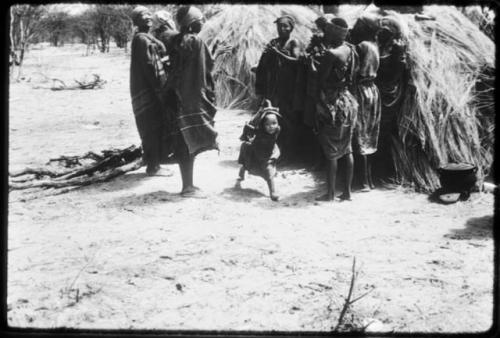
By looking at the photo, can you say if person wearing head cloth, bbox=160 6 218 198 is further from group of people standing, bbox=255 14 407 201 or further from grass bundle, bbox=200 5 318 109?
grass bundle, bbox=200 5 318 109

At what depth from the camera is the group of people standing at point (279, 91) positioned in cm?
540

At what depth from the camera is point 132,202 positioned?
557 cm

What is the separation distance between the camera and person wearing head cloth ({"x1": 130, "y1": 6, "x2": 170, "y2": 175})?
618 cm

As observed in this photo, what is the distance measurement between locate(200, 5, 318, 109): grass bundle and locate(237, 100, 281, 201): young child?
18.8 ft

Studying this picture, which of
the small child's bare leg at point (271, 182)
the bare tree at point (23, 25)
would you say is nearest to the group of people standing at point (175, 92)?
the small child's bare leg at point (271, 182)

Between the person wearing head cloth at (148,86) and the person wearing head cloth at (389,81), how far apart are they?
260 centimetres

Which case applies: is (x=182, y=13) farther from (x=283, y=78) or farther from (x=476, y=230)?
(x=476, y=230)

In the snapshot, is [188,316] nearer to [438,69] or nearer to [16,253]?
[16,253]

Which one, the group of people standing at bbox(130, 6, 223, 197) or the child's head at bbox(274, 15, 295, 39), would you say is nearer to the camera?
the group of people standing at bbox(130, 6, 223, 197)

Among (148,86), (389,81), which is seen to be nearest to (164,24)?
(148,86)

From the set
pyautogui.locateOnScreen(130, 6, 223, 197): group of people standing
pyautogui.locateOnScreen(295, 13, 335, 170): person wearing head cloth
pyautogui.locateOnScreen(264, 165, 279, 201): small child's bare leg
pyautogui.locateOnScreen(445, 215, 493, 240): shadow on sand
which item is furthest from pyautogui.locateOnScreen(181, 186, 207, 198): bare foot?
pyautogui.locateOnScreen(445, 215, 493, 240): shadow on sand

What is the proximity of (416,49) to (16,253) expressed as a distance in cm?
484

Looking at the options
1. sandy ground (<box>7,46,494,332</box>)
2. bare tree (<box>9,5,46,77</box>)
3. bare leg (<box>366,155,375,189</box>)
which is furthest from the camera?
bare tree (<box>9,5,46,77</box>)

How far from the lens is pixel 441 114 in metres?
5.97
